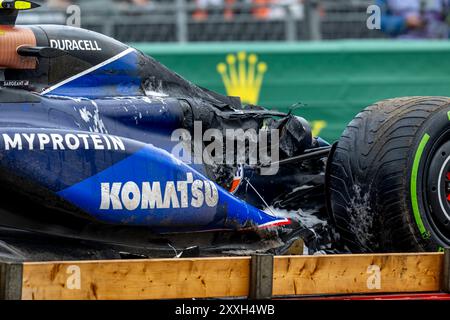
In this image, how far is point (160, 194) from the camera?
198 inches

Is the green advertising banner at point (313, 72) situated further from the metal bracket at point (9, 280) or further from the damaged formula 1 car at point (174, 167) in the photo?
the metal bracket at point (9, 280)

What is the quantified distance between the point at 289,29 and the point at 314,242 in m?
6.32

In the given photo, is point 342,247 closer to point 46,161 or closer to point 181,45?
point 46,161

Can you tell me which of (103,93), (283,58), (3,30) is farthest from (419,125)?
(283,58)

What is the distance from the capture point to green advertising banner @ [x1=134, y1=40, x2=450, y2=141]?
11.1 metres

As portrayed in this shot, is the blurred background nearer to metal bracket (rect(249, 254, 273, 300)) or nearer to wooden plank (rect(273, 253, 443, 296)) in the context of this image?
wooden plank (rect(273, 253, 443, 296))

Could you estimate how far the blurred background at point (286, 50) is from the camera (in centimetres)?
1114

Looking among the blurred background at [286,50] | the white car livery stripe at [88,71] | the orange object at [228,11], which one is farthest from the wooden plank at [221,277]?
the orange object at [228,11]

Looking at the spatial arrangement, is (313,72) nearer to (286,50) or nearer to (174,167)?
(286,50)

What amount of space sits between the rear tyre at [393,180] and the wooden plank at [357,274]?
1.10 ft

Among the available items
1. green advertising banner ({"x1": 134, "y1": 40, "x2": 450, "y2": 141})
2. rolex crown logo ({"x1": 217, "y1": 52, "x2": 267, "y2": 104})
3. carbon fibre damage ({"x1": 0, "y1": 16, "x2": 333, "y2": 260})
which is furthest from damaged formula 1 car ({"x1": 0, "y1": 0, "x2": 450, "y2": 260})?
green advertising banner ({"x1": 134, "y1": 40, "x2": 450, "y2": 141})

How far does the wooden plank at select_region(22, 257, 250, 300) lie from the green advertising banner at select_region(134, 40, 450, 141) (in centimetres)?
648

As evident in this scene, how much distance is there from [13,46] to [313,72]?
6.30m

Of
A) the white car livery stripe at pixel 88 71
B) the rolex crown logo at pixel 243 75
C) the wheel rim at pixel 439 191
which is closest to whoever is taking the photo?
the white car livery stripe at pixel 88 71
